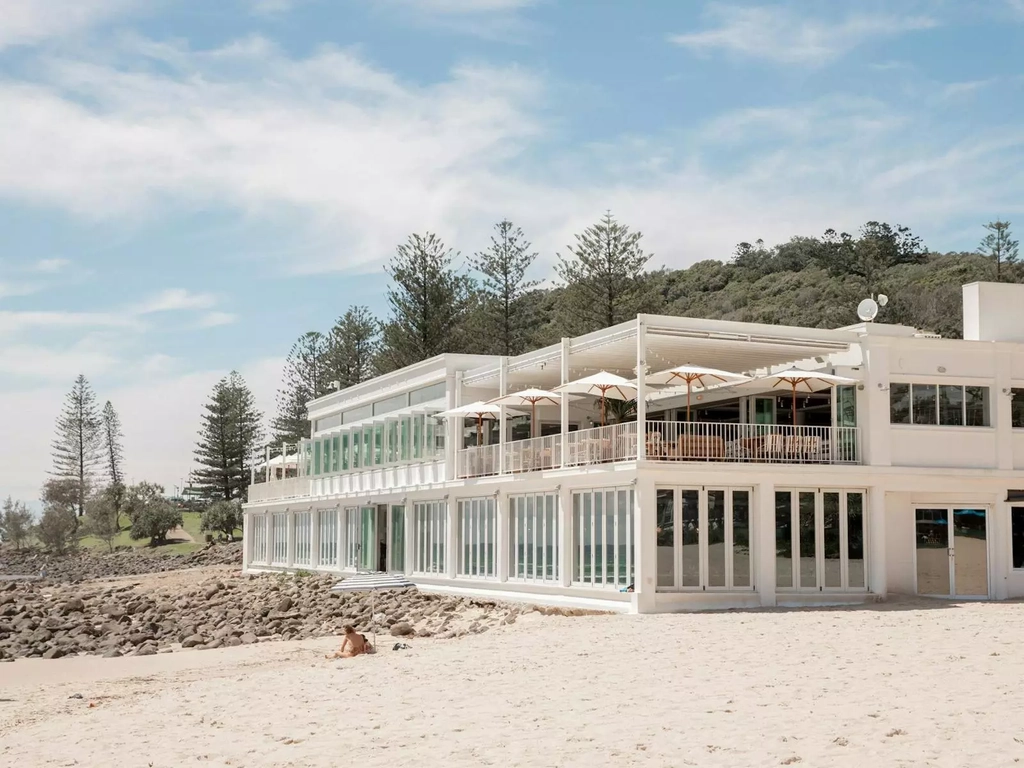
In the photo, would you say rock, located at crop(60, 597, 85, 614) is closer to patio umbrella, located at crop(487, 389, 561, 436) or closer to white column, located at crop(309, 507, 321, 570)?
white column, located at crop(309, 507, 321, 570)

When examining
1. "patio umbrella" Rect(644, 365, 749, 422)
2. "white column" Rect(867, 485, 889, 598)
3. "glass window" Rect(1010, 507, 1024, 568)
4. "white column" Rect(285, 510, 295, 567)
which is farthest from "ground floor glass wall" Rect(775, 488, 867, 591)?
"white column" Rect(285, 510, 295, 567)

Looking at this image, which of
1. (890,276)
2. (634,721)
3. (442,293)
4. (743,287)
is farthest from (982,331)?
(743,287)

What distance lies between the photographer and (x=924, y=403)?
2202 cm

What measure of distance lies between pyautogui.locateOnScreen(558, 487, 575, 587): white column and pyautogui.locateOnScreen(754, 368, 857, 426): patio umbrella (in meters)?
3.82

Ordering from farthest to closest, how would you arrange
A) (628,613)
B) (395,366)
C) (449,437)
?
(395,366) < (449,437) < (628,613)

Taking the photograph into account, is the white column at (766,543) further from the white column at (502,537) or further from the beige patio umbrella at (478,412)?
the beige patio umbrella at (478,412)

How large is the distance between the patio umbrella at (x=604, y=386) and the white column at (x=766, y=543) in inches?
111

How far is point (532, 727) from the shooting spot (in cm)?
1030

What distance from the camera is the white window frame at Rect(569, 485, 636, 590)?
66.1 ft

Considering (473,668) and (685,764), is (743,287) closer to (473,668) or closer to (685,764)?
(473,668)

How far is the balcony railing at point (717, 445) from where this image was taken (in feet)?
66.5

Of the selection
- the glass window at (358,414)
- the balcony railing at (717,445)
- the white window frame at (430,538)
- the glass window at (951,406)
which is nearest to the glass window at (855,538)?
the balcony railing at (717,445)

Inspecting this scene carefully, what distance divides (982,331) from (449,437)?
1109 cm

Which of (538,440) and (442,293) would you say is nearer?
(538,440)
